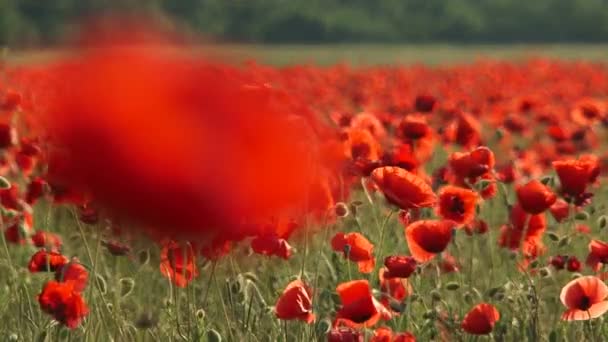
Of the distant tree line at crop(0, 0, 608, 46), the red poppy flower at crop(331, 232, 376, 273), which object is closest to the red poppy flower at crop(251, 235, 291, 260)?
the red poppy flower at crop(331, 232, 376, 273)

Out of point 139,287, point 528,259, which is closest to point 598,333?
point 528,259

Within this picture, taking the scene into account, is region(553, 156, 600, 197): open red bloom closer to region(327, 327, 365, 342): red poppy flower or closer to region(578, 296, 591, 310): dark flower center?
region(578, 296, 591, 310): dark flower center

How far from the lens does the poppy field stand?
47 cm

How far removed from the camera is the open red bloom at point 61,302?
1.51 meters

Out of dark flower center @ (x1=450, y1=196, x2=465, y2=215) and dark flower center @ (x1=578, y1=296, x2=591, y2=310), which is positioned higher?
dark flower center @ (x1=450, y1=196, x2=465, y2=215)

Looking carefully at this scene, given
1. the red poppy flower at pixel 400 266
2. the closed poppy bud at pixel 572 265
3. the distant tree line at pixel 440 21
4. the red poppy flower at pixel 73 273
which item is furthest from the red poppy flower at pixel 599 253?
the distant tree line at pixel 440 21

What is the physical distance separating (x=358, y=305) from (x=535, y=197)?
1.78 ft

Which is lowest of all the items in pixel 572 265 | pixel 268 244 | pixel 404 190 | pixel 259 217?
pixel 572 265

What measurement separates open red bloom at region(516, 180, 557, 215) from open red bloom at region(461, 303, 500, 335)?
0.84 ft

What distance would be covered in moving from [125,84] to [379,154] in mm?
1721

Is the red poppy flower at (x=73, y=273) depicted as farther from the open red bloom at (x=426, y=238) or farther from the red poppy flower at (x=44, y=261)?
the open red bloom at (x=426, y=238)

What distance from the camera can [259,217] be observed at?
0.50 meters

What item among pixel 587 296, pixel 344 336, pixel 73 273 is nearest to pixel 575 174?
pixel 587 296

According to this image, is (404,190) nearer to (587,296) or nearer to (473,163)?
(587,296)
